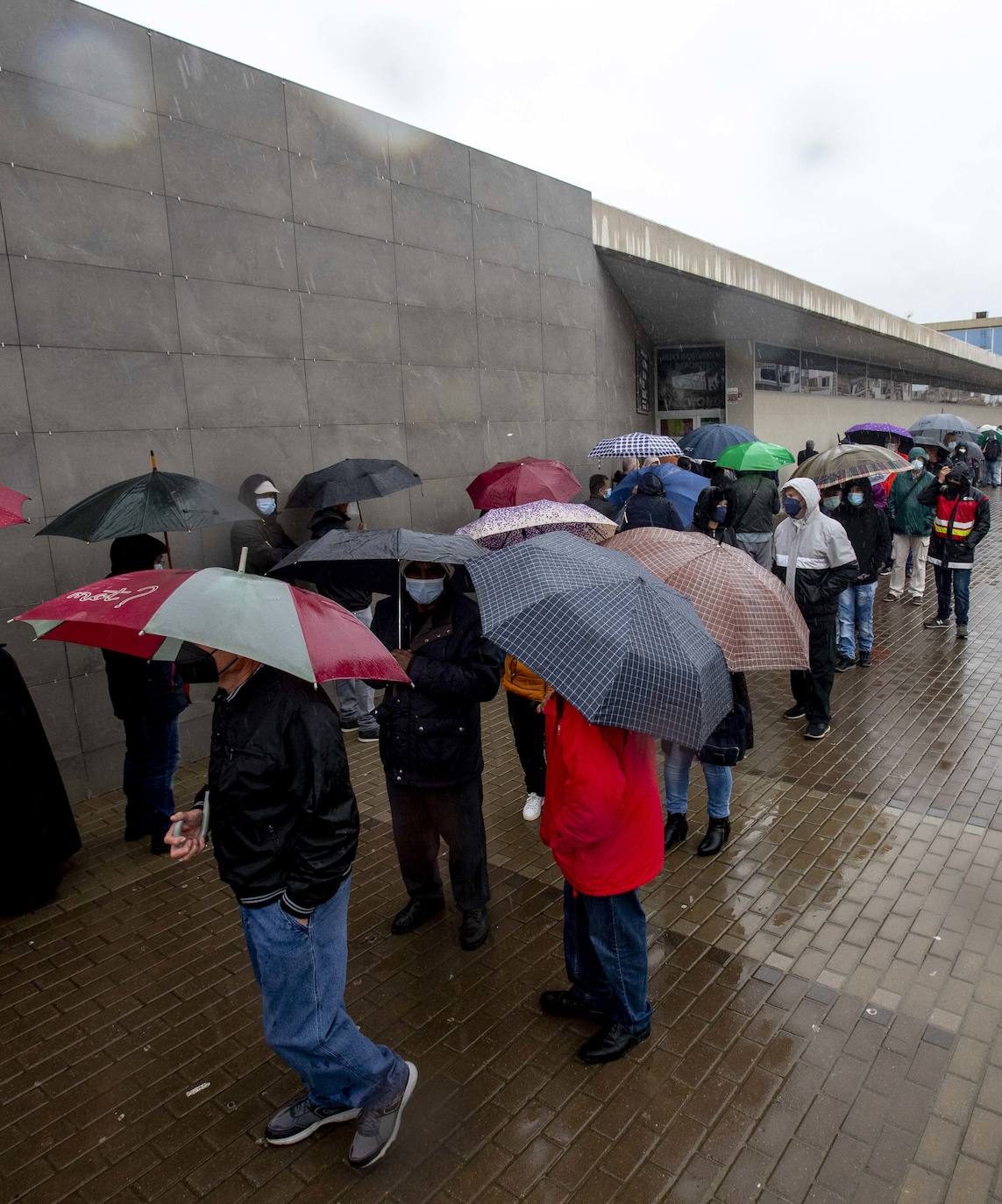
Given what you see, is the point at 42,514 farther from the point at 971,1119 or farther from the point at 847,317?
the point at 847,317

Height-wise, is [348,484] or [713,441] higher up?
[713,441]

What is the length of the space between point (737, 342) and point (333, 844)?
1849cm

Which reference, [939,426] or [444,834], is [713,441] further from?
[444,834]

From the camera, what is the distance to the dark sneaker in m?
3.20

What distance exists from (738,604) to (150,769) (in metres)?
3.82

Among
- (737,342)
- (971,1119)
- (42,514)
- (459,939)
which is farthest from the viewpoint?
(737,342)

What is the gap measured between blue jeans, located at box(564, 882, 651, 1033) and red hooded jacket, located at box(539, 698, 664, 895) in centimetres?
12

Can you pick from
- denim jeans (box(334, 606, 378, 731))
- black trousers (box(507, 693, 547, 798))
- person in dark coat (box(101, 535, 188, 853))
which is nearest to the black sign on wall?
denim jeans (box(334, 606, 378, 731))

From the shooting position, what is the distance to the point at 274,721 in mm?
2811

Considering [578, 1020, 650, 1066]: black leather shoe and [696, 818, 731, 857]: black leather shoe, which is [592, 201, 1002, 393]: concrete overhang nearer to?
[696, 818, 731, 857]: black leather shoe

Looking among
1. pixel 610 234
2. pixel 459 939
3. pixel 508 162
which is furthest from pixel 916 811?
pixel 610 234

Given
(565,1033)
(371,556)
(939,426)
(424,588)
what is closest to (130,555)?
(371,556)

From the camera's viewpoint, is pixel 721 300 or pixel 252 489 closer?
pixel 252 489

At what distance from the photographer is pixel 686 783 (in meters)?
5.31
